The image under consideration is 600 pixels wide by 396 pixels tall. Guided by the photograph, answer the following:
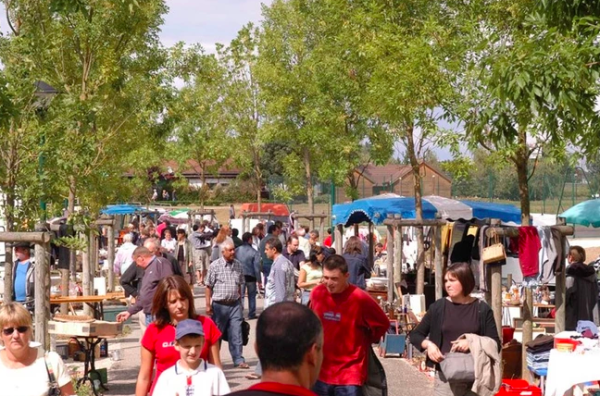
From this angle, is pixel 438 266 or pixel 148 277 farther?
pixel 438 266

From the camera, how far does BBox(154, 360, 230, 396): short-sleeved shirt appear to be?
6.49 m

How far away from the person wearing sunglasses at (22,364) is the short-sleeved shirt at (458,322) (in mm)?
2724

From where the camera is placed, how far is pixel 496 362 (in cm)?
815

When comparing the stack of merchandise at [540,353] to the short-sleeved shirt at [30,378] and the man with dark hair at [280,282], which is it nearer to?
the man with dark hair at [280,282]

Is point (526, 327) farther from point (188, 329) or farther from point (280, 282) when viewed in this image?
point (188, 329)

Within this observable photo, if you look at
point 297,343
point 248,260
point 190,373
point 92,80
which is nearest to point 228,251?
point 248,260

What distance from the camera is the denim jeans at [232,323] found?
14578mm

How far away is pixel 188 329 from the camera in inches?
263

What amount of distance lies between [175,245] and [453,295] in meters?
20.0

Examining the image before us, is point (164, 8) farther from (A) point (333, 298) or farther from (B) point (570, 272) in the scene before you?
(A) point (333, 298)

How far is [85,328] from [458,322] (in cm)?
533

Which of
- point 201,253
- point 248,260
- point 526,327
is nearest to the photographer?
point 526,327

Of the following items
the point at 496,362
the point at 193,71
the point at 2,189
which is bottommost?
the point at 496,362

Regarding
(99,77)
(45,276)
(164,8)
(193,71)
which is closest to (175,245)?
(193,71)
